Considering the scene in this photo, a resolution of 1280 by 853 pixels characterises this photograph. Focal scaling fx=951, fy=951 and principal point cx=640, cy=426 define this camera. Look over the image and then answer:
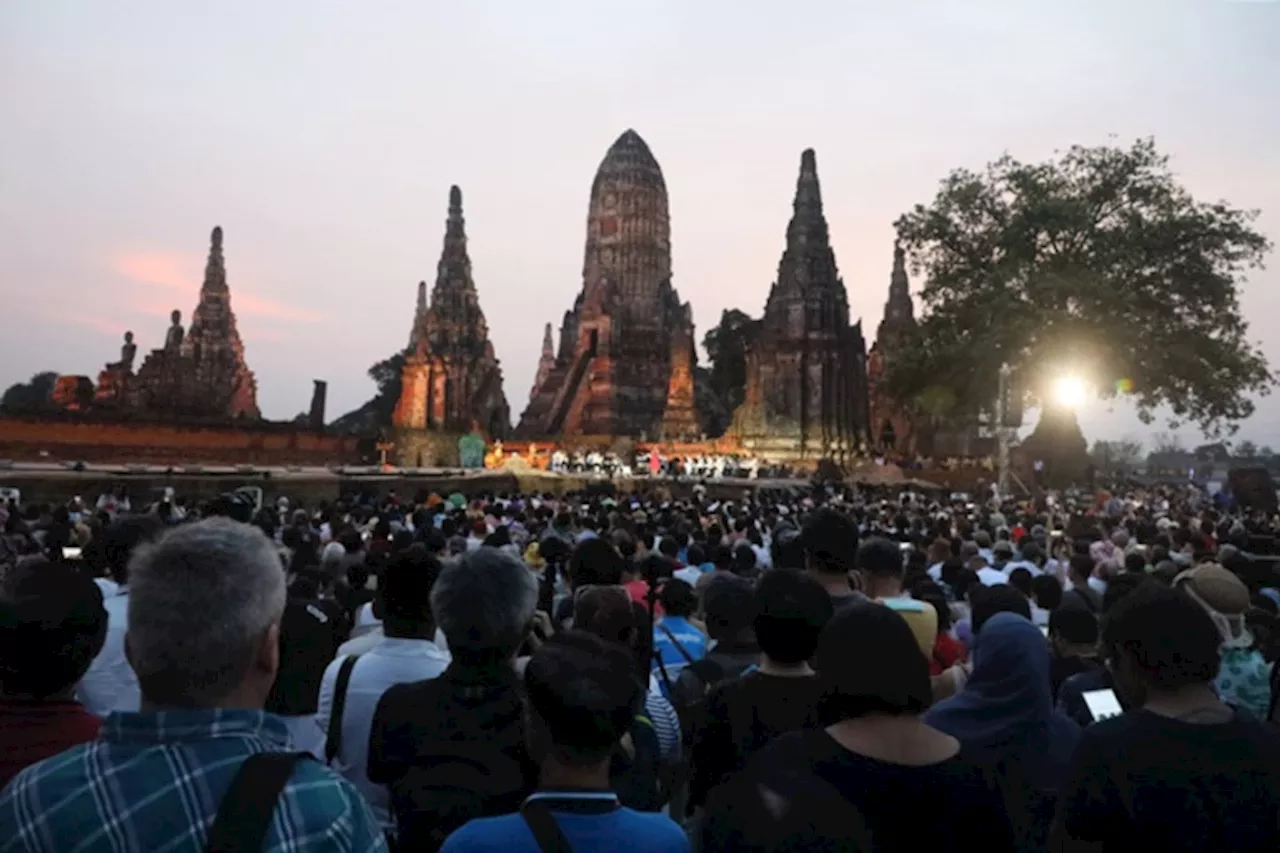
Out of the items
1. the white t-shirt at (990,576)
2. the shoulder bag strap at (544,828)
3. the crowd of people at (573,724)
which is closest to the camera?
the crowd of people at (573,724)

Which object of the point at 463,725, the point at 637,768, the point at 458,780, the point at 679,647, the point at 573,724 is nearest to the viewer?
the point at 573,724

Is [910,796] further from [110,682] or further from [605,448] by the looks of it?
[605,448]

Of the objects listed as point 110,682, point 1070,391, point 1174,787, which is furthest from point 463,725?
point 1070,391

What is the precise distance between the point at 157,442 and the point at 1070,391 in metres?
32.1

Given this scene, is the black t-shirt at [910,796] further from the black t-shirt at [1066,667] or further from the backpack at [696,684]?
the black t-shirt at [1066,667]

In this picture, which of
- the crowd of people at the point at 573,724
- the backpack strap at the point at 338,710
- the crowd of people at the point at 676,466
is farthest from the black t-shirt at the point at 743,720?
the crowd of people at the point at 676,466

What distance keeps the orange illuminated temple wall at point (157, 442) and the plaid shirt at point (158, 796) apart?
34606mm

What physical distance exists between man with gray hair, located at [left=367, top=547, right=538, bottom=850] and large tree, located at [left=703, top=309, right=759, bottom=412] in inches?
2883

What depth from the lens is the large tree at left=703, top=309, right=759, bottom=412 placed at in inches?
3110

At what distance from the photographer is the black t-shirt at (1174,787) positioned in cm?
253

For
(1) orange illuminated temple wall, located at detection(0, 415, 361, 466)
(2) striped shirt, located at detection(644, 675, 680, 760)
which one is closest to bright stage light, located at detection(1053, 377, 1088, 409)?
(2) striped shirt, located at detection(644, 675, 680, 760)

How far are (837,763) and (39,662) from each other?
7.73 ft

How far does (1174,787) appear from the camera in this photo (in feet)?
8.46

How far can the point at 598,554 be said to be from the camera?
21.1ft
